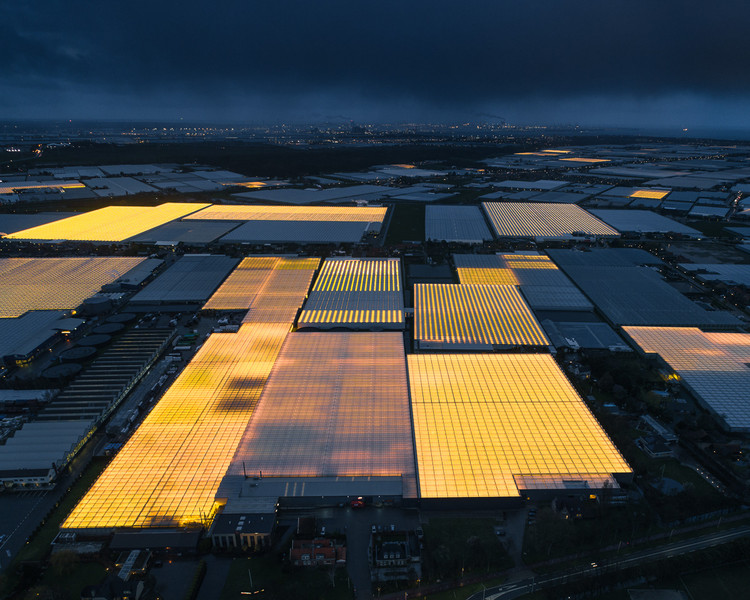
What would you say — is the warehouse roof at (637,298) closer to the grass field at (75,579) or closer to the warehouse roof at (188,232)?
the grass field at (75,579)

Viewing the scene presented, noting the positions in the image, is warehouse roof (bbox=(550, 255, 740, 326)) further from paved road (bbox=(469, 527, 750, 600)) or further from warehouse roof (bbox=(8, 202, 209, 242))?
warehouse roof (bbox=(8, 202, 209, 242))

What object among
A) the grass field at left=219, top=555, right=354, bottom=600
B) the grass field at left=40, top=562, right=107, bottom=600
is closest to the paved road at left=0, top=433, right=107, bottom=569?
the grass field at left=40, top=562, right=107, bottom=600

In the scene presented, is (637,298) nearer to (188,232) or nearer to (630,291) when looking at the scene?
(630,291)

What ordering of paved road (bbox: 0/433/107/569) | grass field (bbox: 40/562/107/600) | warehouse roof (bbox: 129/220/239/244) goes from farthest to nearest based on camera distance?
warehouse roof (bbox: 129/220/239/244) < paved road (bbox: 0/433/107/569) < grass field (bbox: 40/562/107/600)

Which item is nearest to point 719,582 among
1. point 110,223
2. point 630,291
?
point 630,291

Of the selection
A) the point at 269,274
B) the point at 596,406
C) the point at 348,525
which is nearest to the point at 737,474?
the point at 596,406

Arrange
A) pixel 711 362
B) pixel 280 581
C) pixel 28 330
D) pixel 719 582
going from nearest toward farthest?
pixel 280 581, pixel 719 582, pixel 711 362, pixel 28 330

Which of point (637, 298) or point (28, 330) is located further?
point (637, 298)

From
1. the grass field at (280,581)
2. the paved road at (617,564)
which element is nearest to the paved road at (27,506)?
the grass field at (280,581)
